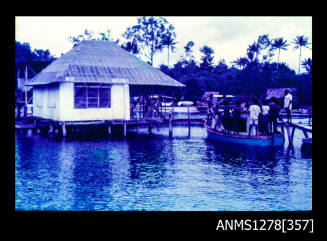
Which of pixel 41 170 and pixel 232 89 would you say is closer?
pixel 41 170

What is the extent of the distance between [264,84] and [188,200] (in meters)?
43.3

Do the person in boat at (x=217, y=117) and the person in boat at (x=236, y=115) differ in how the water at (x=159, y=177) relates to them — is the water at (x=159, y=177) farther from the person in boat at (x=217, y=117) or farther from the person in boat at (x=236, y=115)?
the person in boat at (x=217, y=117)

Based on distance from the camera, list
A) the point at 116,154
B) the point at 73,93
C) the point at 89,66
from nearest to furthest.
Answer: the point at 116,154 → the point at 73,93 → the point at 89,66

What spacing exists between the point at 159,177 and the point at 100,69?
12760 mm

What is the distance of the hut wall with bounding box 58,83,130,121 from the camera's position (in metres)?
20.8

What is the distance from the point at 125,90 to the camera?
74.5 feet

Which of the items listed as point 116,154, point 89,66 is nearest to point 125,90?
point 89,66

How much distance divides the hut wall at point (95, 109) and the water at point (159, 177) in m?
2.58

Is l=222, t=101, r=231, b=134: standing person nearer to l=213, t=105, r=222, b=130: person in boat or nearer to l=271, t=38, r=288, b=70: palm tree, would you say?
l=213, t=105, r=222, b=130: person in boat

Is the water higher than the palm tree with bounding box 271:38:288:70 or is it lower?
lower

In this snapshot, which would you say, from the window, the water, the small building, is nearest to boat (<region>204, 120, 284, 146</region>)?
the water
